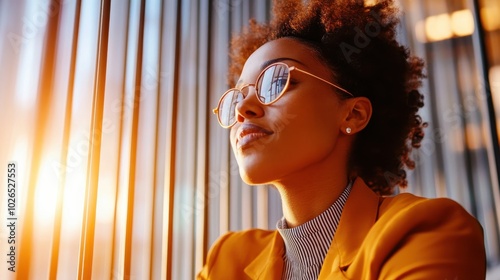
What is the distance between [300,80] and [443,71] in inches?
61.8

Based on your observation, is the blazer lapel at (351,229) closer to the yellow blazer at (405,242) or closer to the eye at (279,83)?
the yellow blazer at (405,242)

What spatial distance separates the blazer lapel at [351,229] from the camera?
0.85m

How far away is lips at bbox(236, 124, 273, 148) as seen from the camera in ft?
3.14

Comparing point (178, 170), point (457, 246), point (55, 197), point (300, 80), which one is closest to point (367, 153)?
point (300, 80)

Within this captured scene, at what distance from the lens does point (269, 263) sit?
3.34ft

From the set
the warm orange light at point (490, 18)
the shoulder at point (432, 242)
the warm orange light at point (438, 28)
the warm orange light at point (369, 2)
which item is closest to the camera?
the shoulder at point (432, 242)

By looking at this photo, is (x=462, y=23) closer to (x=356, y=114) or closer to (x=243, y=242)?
(x=356, y=114)

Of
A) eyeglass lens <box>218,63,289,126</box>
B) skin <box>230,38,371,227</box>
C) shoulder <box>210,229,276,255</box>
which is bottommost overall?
shoulder <box>210,229,276,255</box>

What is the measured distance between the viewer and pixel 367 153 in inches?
46.6

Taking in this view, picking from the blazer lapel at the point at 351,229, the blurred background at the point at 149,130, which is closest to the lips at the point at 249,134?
the blazer lapel at the point at 351,229

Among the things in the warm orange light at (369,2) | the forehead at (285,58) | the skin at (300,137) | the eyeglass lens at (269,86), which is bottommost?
the skin at (300,137)

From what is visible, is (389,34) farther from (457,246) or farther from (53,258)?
(53,258)

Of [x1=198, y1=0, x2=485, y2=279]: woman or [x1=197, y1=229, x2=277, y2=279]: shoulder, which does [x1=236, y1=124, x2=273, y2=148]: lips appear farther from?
[x1=197, y1=229, x2=277, y2=279]: shoulder

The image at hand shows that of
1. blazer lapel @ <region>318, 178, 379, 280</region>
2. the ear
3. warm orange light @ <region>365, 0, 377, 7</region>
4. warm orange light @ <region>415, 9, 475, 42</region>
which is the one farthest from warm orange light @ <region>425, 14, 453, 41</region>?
blazer lapel @ <region>318, 178, 379, 280</region>
